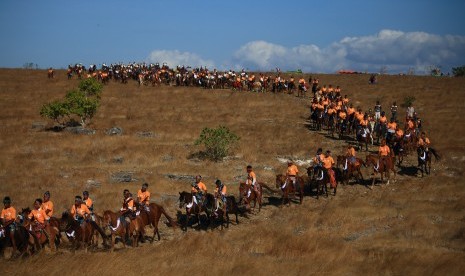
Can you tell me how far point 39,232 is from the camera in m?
15.1

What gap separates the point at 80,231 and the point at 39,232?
1.23 metres

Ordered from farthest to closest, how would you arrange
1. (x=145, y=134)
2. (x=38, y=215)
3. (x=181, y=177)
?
(x=145, y=134), (x=181, y=177), (x=38, y=215)

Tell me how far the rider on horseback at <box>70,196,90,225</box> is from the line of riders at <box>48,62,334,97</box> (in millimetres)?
38549

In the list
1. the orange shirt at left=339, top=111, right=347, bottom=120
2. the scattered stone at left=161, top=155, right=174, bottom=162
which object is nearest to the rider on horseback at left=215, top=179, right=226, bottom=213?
the scattered stone at left=161, top=155, right=174, bottom=162

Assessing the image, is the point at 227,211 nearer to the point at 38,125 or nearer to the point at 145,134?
the point at 145,134

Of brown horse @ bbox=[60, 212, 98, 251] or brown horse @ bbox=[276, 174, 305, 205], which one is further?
brown horse @ bbox=[276, 174, 305, 205]

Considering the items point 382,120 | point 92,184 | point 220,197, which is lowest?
point 92,184

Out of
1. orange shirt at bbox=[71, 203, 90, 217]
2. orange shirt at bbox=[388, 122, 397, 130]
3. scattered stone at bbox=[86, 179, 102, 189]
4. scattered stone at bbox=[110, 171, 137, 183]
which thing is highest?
orange shirt at bbox=[388, 122, 397, 130]

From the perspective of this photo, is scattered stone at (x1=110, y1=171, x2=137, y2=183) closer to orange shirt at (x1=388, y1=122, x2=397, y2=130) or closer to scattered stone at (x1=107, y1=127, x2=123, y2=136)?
scattered stone at (x1=107, y1=127, x2=123, y2=136)

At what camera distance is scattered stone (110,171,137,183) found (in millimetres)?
24986

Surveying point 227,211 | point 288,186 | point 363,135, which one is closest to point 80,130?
point 363,135

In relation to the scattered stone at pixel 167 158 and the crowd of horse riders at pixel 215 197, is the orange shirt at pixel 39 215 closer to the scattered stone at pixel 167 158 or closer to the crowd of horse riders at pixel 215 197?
the crowd of horse riders at pixel 215 197

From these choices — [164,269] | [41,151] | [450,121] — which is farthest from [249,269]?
[450,121]

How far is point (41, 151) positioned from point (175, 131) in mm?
10092
